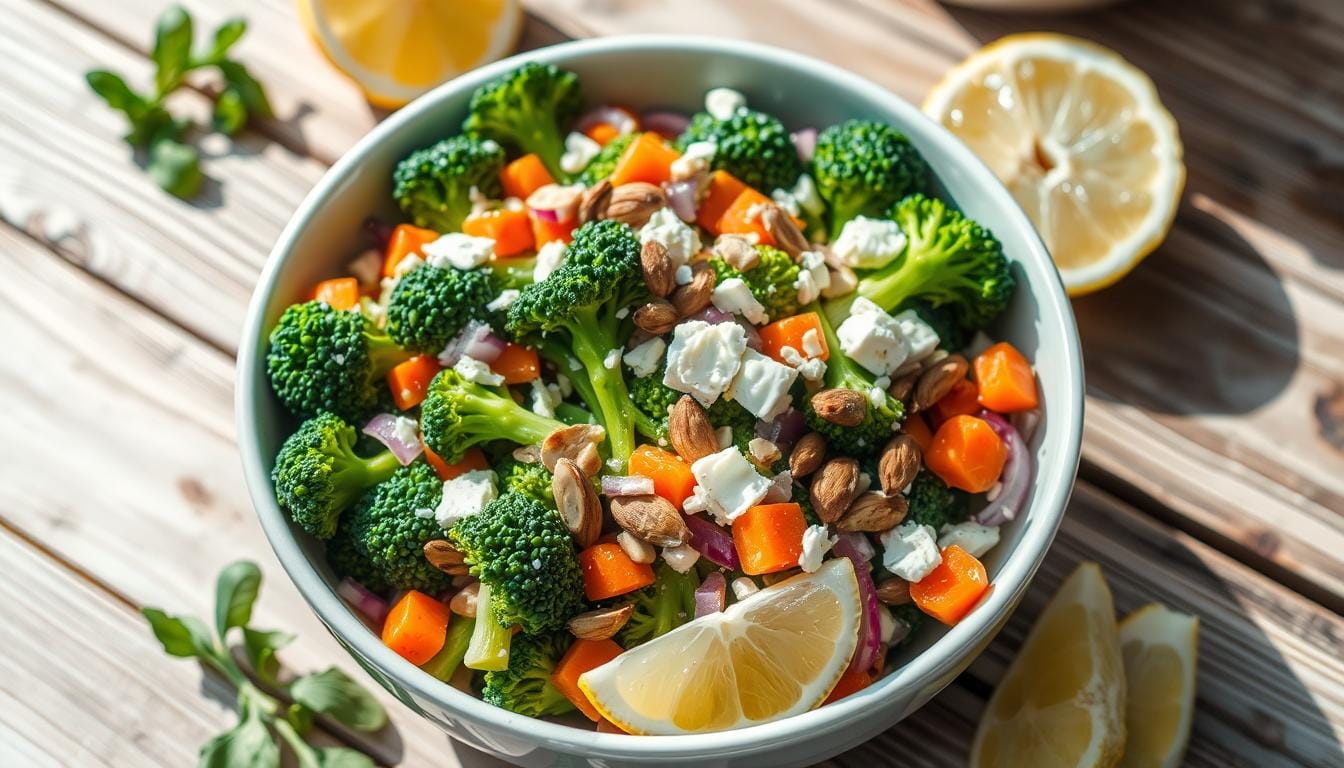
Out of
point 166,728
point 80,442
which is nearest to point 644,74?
point 80,442

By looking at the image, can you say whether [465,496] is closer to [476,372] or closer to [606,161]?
[476,372]

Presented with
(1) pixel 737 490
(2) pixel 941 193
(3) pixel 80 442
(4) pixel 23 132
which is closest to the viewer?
(1) pixel 737 490

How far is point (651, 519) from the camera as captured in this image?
1.69 metres

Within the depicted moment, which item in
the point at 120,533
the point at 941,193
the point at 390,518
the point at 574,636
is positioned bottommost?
the point at 120,533

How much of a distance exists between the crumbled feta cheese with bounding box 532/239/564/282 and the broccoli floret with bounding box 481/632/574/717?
0.54 m

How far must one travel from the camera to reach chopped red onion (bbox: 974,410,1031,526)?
73.5 inches

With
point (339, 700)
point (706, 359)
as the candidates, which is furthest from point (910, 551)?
point (339, 700)

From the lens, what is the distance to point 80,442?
2.38 metres

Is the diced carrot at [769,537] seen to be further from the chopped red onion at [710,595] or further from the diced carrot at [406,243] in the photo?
the diced carrot at [406,243]

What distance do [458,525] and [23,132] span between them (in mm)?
1580

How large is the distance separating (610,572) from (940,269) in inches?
27.6

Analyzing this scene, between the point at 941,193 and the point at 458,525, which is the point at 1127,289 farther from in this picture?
the point at 458,525

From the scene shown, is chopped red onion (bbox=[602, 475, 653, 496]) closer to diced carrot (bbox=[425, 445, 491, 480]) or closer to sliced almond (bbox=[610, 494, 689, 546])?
sliced almond (bbox=[610, 494, 689, 546])

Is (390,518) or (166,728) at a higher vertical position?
(390,518)
